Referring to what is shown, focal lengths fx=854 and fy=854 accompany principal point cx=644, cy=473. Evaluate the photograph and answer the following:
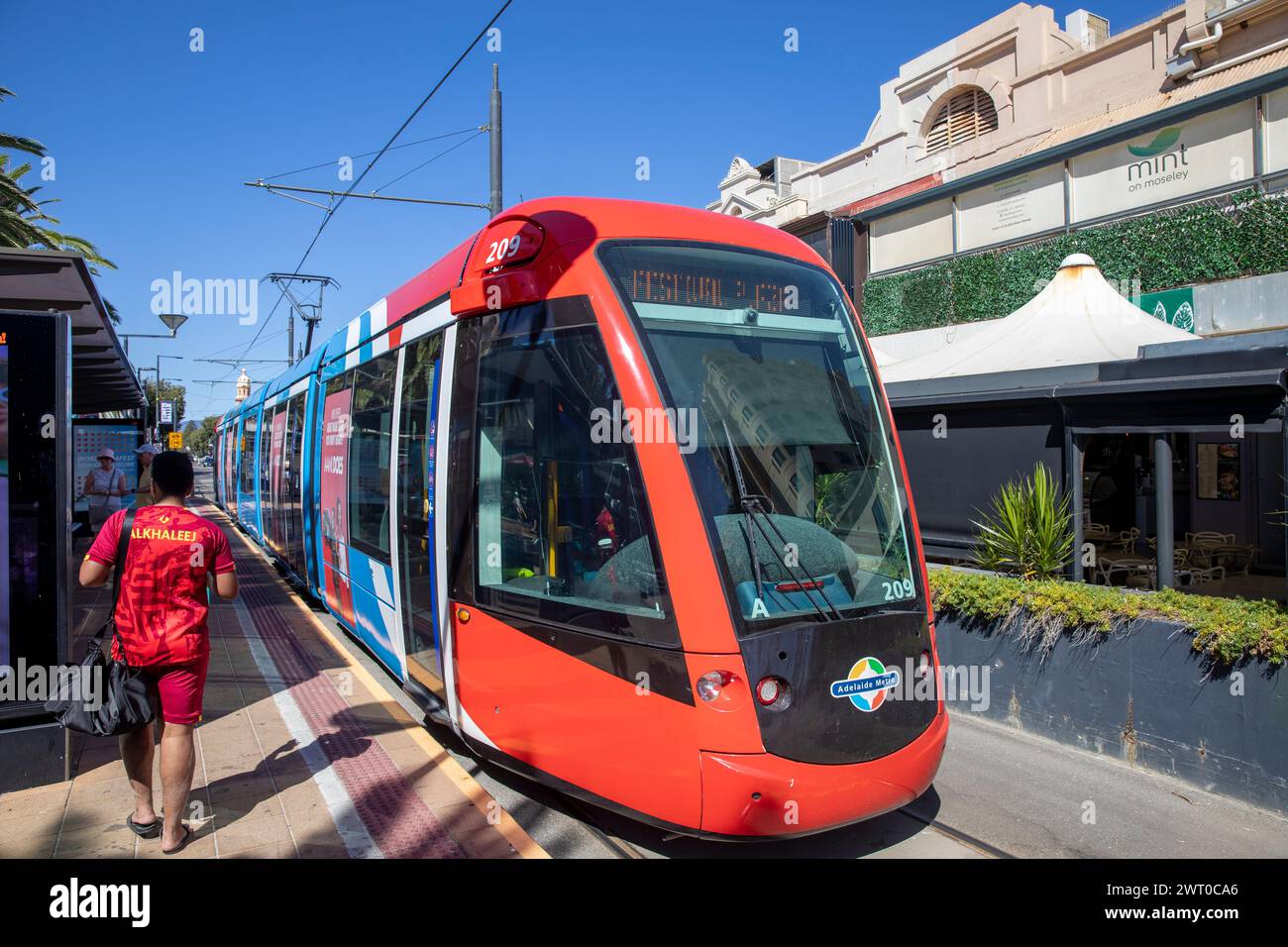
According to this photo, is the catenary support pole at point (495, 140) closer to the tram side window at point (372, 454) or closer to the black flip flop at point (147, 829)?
the tram side window at point (372, 454)

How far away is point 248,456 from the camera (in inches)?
656

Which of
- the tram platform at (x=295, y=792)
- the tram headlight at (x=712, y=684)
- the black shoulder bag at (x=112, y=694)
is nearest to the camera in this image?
the tram headlight at (x=712, y=684)

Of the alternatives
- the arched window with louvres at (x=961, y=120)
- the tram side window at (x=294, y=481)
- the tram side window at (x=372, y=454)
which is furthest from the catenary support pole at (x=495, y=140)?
the arched window with louvres at (x=961, y=120)

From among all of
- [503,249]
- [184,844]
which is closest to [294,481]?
[184,844]

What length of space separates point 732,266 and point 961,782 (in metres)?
3.55

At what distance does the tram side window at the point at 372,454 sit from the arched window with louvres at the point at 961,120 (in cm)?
2082

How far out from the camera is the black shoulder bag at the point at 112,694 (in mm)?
4027

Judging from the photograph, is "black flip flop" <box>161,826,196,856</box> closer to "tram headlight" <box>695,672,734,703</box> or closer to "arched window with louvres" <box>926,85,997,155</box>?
"tram headlight" <box>695,672,734,703</box>

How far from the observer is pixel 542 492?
14.3 ft

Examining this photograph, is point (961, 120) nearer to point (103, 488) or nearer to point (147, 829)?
point (103, 488)

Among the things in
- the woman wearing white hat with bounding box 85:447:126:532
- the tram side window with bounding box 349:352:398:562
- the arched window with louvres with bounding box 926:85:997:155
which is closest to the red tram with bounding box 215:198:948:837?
the tram side window with bounding box 349:352:398:562

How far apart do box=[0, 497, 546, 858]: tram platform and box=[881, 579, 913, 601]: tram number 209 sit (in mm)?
2156

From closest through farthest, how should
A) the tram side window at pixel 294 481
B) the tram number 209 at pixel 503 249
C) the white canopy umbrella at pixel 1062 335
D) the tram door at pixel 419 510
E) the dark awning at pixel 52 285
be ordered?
the tram number 209 at pixel 503 249 → the dark awning at pixel 52 285 → the tram door at pixel 419 510 → the white canopy umbrella at pixel 1062 335 → the tram side window at pixel 294 481
